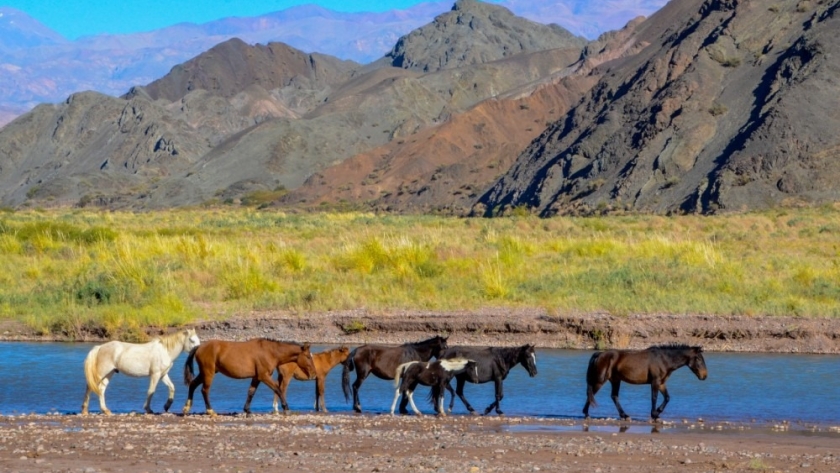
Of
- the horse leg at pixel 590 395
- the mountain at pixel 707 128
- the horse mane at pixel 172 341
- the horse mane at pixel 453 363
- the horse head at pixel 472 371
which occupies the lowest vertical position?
the horse leg at pixel 590 395

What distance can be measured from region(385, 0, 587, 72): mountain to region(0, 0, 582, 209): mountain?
3592mm

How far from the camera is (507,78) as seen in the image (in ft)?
501

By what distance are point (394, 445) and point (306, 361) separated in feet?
11.1

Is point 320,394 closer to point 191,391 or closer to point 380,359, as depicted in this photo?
point 380,359

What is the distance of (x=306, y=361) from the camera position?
15.2m

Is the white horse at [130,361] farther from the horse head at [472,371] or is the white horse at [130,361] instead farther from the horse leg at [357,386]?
the horse head at [472,371]

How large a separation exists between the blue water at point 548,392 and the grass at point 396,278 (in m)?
3.93

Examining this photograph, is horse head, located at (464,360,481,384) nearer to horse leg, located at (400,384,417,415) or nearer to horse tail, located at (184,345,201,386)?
horse leg, located at (400,384,417,415)

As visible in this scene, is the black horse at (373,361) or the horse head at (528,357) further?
the horse head at (528,357)

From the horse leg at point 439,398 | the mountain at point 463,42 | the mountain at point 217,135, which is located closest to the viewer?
the horse leg at point 439,398

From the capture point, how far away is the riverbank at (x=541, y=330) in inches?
888

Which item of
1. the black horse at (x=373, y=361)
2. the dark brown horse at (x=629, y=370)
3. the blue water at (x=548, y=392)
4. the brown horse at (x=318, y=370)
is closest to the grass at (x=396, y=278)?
the blue water at (x=548, y=392)

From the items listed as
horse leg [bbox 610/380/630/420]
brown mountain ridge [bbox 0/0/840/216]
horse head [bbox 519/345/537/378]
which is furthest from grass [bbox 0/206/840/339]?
brown mountain ridge [bbox 0/0/840/216]

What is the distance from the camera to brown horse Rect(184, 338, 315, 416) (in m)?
14.6
